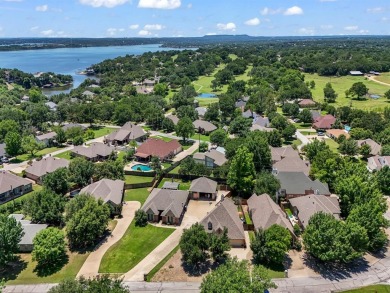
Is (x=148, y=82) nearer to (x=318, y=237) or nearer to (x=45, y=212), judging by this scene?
(x=45, y=212)

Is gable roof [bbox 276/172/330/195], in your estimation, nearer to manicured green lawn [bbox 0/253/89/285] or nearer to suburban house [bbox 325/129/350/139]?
manicured green lawn [bbox 0/253/89/285]

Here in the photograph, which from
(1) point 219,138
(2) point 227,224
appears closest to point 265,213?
(2) point 227,224

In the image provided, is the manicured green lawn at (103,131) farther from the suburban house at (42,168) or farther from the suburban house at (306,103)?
the suburban house at (306,103)

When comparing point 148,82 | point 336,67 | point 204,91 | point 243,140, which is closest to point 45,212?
point 243,140

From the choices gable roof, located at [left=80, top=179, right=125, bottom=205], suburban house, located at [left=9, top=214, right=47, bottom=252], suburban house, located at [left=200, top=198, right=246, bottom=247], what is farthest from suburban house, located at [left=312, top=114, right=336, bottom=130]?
suburban house, located at [left=9, top=214, right=47, bottom=252]

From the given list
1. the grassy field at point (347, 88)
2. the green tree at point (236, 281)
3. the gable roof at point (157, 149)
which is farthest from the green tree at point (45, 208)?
the grassy field at point (347, 88)

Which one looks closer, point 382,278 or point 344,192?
point 382,278

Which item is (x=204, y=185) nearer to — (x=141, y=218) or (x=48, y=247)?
(x=141, y=218)
